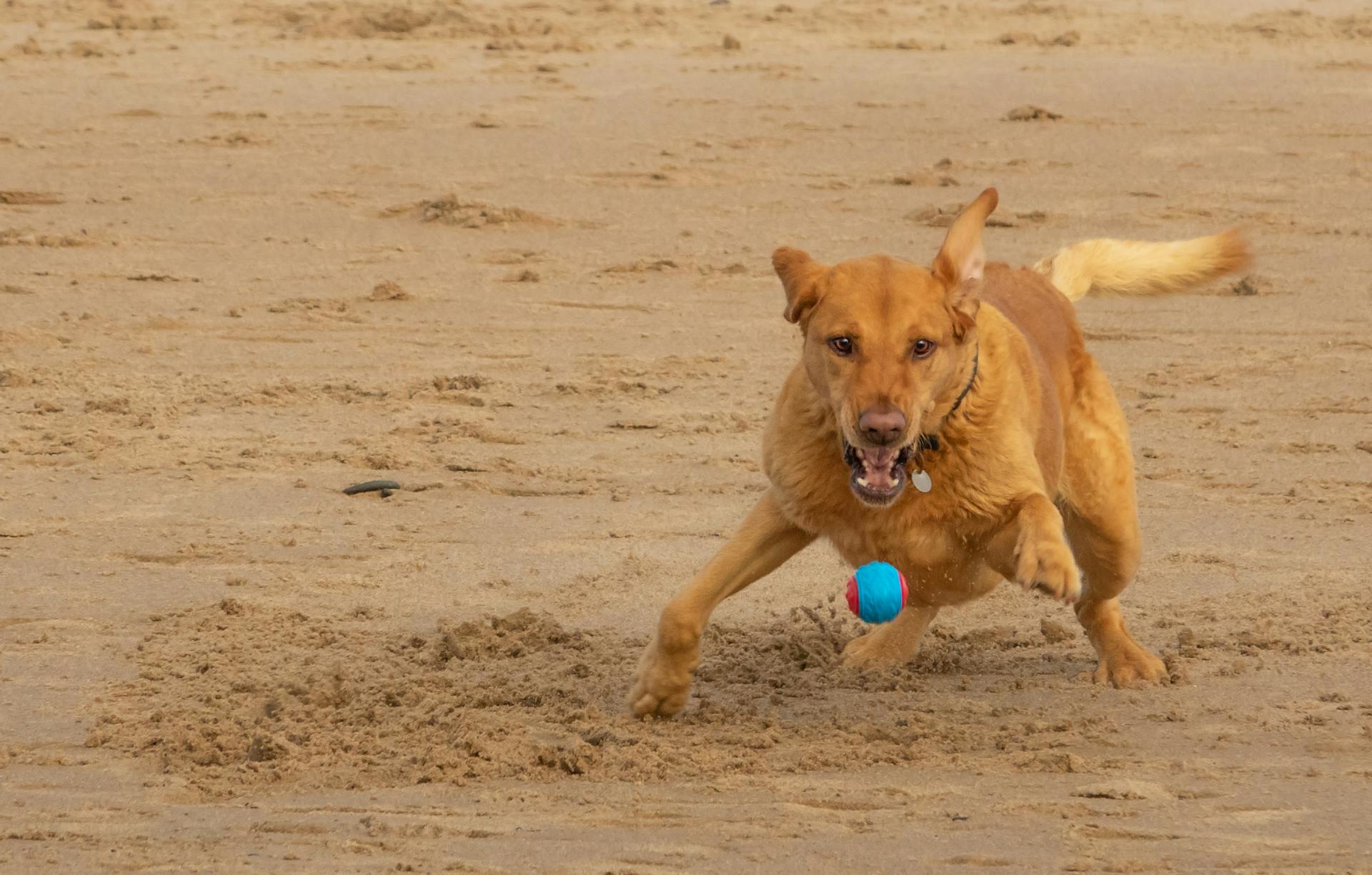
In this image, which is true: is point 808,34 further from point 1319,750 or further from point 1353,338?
point 1319,750

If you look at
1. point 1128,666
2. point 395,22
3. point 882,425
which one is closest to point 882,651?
point 1128,666

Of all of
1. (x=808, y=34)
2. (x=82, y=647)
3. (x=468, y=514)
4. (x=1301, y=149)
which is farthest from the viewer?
(x=808, y=34)

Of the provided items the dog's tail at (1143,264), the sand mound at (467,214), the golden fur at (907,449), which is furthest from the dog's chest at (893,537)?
the sand mound at (467,214)

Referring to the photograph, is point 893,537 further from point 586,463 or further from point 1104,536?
point 586,463

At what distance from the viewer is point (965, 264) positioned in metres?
4.80

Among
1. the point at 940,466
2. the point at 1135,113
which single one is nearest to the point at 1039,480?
the point at 940,466

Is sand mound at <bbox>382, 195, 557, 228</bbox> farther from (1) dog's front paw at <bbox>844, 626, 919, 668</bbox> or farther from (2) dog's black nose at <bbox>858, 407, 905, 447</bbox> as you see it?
(2) dog's black nose at <bbox>858, 407, 905, 447</bbox>

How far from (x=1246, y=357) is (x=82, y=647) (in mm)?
5213

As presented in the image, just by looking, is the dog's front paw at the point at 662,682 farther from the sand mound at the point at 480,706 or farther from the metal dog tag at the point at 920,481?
the metal dog tag at the point at 920,481

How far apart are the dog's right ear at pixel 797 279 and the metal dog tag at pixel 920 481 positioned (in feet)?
1.58

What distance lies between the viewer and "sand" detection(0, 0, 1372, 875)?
4387 mm

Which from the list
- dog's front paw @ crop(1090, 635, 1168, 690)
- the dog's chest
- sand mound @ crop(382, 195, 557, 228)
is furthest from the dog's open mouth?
sand mound @ crop(382, 195, 557, 228)

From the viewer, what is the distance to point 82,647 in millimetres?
5441

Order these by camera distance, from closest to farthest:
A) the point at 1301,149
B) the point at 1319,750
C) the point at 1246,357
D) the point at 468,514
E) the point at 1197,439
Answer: the point at 1319,750 < the point at 468,514 < the point at 1197,439 < the point at 1246,357 < the point at 1301,149
